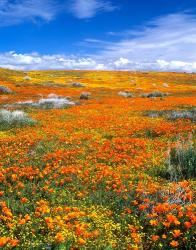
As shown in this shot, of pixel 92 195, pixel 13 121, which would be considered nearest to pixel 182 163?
pixel 92 195

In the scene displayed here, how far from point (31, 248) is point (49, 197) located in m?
2.70

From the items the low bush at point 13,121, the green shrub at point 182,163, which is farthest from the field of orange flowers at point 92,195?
the low bush at point 13,121

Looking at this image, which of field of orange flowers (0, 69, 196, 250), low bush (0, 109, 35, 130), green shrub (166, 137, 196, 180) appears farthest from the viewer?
low bush (0, 109, 35, 130)

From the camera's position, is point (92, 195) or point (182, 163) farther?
point (182, 163)

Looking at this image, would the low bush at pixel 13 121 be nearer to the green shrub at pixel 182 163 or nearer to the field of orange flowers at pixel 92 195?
the field of orange flowers at pixel 92 195

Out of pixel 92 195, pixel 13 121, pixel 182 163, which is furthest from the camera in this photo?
pixel 13 121

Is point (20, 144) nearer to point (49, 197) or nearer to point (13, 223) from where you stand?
point (49, 197)

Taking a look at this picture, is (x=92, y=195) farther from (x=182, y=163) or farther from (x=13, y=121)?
(x=13, y=121)

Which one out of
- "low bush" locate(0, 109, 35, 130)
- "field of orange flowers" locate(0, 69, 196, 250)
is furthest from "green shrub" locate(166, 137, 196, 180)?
"low bush" locate(0, 109, 35, 130)

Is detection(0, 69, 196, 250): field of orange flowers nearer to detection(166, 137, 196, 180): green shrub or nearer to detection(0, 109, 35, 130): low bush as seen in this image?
detection(166, 137, 196, 180): green shrub

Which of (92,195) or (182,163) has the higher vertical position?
(182,163)

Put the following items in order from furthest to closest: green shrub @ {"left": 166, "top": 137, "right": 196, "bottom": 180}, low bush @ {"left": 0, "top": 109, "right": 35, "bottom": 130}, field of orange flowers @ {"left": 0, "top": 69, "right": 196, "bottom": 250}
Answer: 1. low bush @ {"left": 0, "top": 109, "right": 35, "bottom": 130}
2. green shrub @ {"left": 166, "top": 137, "right": 196, "bottom": 180}
3. field of orange flowers @ {"left": 0, "top": 69, "right": 196, "bottom": 250}

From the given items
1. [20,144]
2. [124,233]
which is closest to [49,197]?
[124,233]

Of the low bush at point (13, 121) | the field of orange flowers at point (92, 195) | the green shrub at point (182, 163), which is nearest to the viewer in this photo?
the field of orange flowers at point (92, 195)
